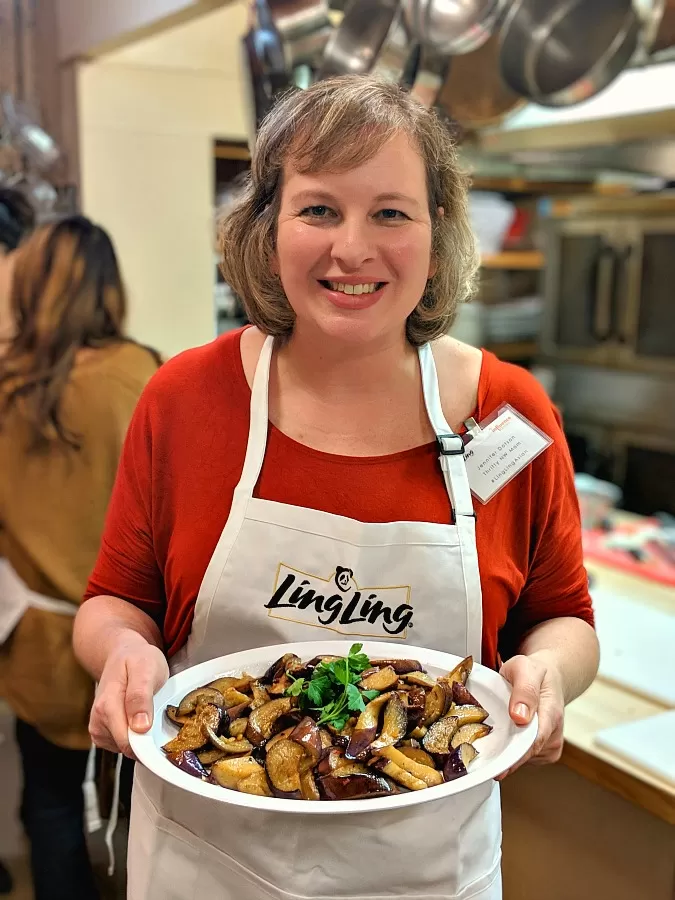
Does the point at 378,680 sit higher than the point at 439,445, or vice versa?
the point at 439,445

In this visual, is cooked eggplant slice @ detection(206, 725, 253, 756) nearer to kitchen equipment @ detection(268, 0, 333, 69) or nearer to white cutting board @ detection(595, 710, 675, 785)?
white cutting board @ detection(595, 710, 675, 785)

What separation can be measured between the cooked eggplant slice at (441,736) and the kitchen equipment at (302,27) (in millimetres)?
1237

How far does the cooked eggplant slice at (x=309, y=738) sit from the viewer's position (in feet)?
2.79

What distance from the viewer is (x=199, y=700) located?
925 millimetres

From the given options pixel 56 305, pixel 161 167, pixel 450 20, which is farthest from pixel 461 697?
pixel 161 167

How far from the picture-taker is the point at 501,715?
931 millimetres

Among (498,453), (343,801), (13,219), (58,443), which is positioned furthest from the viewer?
(13,219)

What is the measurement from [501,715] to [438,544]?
213mm

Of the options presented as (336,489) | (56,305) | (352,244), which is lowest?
(336,489)

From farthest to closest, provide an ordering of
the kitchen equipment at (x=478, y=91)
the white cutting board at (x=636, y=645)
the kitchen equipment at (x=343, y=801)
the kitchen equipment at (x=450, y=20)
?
the kitchen equipment at (x=478, y=91) < the white cutting board at (x=636, y=645) < the kitchen equipment at (x=450, y=20) < the kitchen equipment at (x=343, y=801)

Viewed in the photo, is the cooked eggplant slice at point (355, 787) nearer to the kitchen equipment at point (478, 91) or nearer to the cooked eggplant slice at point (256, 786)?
the cooked eggplant slice at point (256, 786)

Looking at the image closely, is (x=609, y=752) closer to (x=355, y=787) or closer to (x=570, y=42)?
(x=355, y=787)

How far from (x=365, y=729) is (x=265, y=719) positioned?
0.10 metres

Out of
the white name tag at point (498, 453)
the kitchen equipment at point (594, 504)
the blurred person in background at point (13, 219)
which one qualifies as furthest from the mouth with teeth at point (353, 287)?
the kitchen equipment at point (594, 504)
